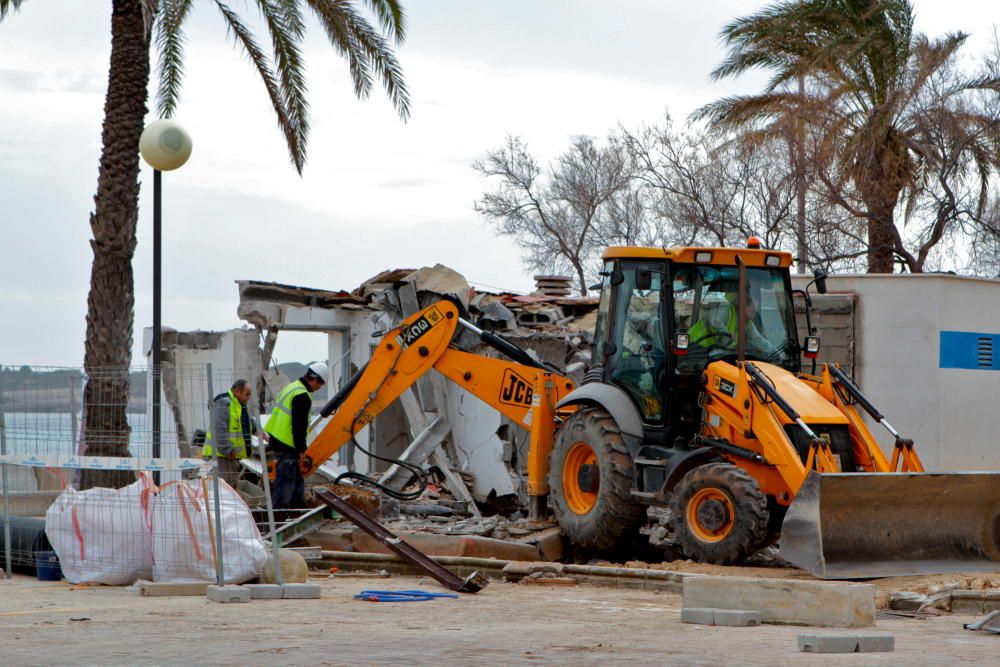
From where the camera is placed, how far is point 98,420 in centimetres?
1279

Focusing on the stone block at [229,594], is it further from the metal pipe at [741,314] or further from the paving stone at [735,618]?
the metal pipe at [741,314]

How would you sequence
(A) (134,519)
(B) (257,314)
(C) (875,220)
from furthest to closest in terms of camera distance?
(C) (875,220) < (B) (257,314) < (A) (134,519)

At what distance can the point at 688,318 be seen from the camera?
13.4 meters

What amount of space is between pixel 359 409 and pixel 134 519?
353 centimetres

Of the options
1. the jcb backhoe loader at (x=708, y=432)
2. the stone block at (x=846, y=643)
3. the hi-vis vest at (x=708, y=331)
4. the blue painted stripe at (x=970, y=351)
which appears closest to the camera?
the stone block at (x=846, y=643)

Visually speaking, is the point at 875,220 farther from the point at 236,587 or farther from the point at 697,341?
the point at 236,587

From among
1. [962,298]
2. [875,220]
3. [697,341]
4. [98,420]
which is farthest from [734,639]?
[875,220]

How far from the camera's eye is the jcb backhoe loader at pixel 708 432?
476 inches

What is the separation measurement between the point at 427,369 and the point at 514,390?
36.3 inches

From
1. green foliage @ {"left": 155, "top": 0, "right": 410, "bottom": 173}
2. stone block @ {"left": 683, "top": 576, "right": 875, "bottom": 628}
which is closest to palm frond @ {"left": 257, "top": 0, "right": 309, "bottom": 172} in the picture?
green foliage @ {"left": 155, "top": 0, "right": 410, "bottom": 173}

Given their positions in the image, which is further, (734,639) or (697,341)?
(697,341)

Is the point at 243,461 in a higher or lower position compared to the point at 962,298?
lower

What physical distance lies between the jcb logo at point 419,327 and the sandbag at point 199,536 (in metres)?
3.65

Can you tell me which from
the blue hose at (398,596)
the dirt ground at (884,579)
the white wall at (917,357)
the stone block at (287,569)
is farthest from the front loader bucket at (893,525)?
the white wall at (917,357)
